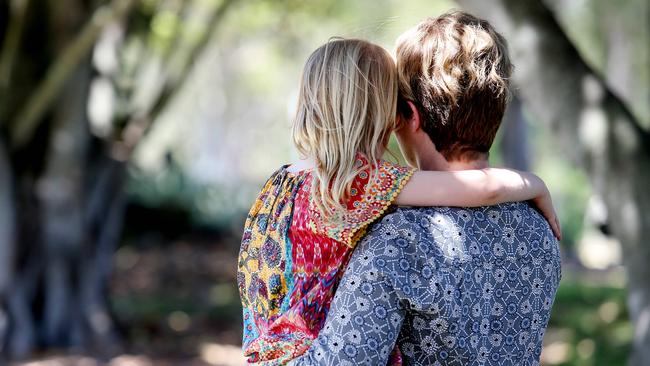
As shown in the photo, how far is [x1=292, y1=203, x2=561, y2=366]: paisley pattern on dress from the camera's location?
1888 mm

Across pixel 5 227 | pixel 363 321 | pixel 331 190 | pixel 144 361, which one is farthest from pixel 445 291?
pixel 5 227

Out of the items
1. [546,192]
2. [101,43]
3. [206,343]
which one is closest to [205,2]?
[101,43]

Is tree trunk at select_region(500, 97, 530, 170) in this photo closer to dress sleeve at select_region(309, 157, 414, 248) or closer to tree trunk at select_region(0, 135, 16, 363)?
tree trunk at select_region(0, 135, 16, 363)

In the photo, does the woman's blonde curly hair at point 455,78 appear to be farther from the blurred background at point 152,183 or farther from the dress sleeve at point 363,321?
the dress sleeve at point 363,321

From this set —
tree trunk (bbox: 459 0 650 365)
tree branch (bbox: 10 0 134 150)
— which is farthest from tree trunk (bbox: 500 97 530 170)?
tree trunk (bbox: 459 0 650 365)

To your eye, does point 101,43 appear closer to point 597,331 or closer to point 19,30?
point 19,30

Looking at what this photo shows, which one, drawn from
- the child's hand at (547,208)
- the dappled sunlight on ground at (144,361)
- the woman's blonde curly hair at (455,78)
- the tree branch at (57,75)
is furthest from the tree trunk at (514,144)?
the woman's blonde curly hair at (455,78)

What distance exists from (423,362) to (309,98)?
65 centimetres

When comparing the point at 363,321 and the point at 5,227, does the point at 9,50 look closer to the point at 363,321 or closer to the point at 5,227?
the point at 5,227

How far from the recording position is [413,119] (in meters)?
2.16

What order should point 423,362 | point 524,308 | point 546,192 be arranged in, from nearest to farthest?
point 423,362 < point 524,308 < point 546,192

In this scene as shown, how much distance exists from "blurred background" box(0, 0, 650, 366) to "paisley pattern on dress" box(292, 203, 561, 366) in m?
0.58

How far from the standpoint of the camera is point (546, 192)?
2.38 m

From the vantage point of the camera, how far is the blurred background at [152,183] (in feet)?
16.9
